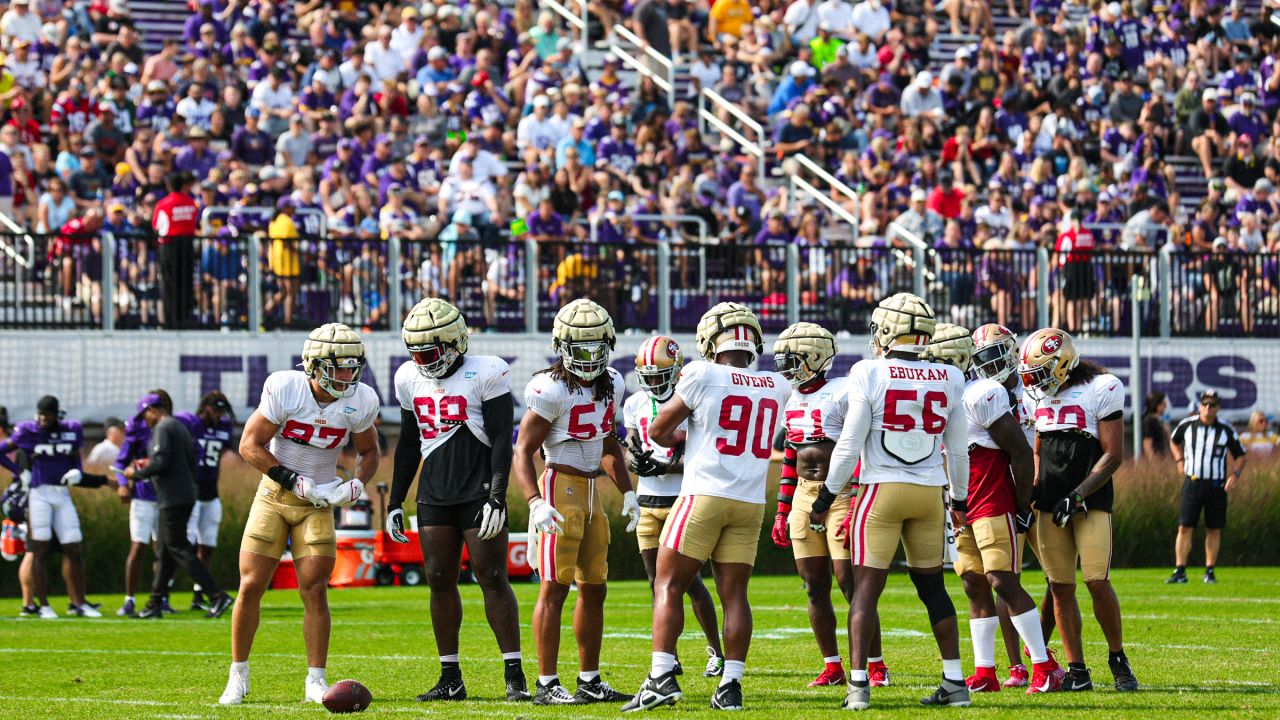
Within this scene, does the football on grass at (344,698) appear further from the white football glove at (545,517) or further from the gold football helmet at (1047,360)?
the gold football helmet at (1047,360)

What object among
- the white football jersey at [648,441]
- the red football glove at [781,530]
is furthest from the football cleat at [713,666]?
the red football glove at [781,530]

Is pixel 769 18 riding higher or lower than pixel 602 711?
higher

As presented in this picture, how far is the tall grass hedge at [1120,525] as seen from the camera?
19391 millimetres

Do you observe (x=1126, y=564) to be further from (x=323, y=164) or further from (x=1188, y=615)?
(x=323, y=164)

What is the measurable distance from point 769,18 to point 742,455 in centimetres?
2029

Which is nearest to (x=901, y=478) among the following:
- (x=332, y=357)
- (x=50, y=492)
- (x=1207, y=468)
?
(x=332, y=357)

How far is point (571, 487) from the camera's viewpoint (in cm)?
985

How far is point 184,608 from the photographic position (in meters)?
17.2

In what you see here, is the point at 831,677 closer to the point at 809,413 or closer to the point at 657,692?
the point at 809,413

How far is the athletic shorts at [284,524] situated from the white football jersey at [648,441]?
1607mm

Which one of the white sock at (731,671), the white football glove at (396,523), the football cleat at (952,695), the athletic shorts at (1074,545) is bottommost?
the football cleat at (952,695)

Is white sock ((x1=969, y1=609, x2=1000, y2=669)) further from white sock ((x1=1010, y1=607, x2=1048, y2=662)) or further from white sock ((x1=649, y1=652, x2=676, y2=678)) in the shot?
white sock ((x1=649, y1=652, x2=676, y2=678))

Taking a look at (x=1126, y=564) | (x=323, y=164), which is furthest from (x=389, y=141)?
(x=1126, y=564)

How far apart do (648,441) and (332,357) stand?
6.51 ft
